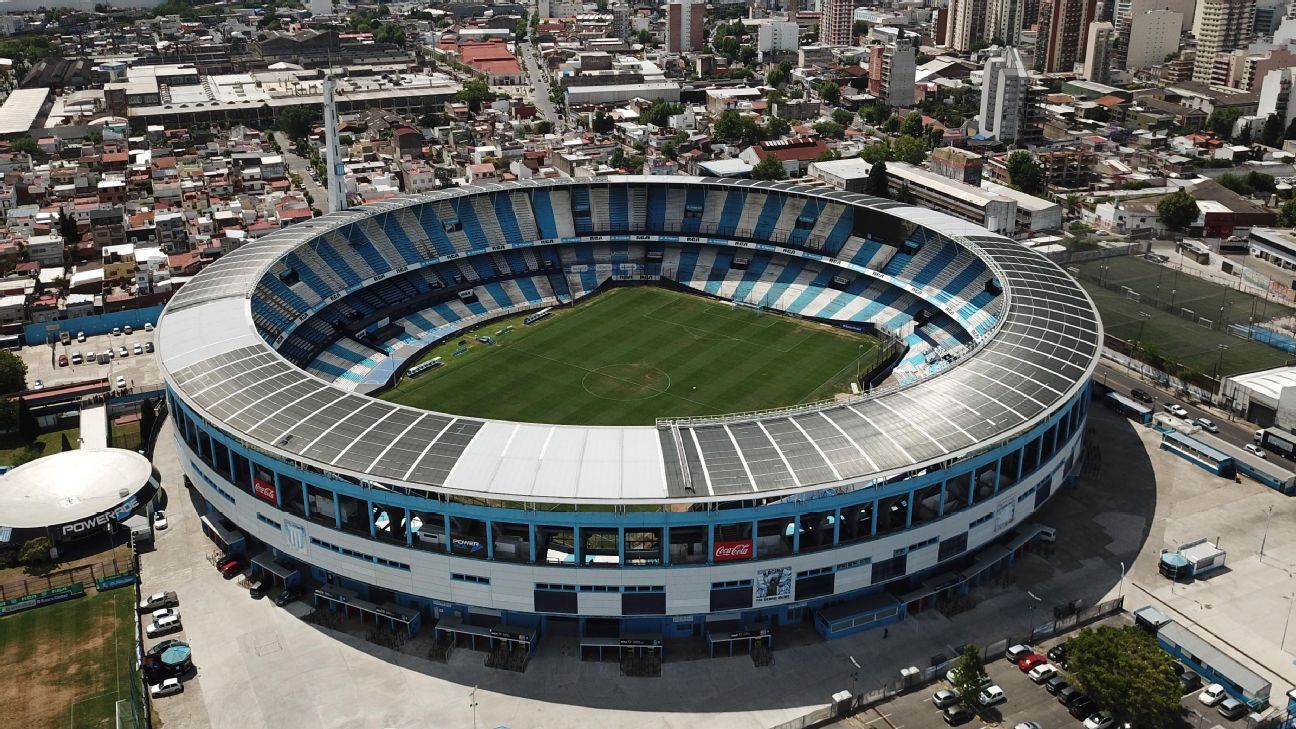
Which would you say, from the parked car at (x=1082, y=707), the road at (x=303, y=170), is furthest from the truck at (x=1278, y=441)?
the road at (x=303, y=170)

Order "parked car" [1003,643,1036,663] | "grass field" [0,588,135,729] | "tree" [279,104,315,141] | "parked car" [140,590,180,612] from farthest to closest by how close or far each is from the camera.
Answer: "tree" [279,104,315,141] → "parked car" [140,590,180,612] → "parked car" [1003,643,1036,663] → "grass field" [0,588,135,729]

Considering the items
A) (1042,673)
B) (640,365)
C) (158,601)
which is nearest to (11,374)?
(158,601)

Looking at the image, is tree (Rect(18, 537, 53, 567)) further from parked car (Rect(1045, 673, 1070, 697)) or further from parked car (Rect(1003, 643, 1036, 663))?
parked car (Rect(1045, 673, 1070, 697))

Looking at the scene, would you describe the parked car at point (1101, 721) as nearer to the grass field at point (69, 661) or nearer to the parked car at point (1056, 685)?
the parked car at point (1056, 685)

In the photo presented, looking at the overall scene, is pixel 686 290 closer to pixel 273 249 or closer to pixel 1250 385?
pixel 273 249

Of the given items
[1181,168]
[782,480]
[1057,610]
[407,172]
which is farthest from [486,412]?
[1181,168]

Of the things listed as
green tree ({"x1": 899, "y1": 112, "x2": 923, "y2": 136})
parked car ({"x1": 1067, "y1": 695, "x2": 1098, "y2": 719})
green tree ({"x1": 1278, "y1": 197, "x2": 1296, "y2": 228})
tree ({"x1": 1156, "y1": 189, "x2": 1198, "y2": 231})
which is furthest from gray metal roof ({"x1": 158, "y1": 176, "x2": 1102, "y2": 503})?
green tree ({"x1": 899, "y1": 112, "x2": 923, "y2": 136})
